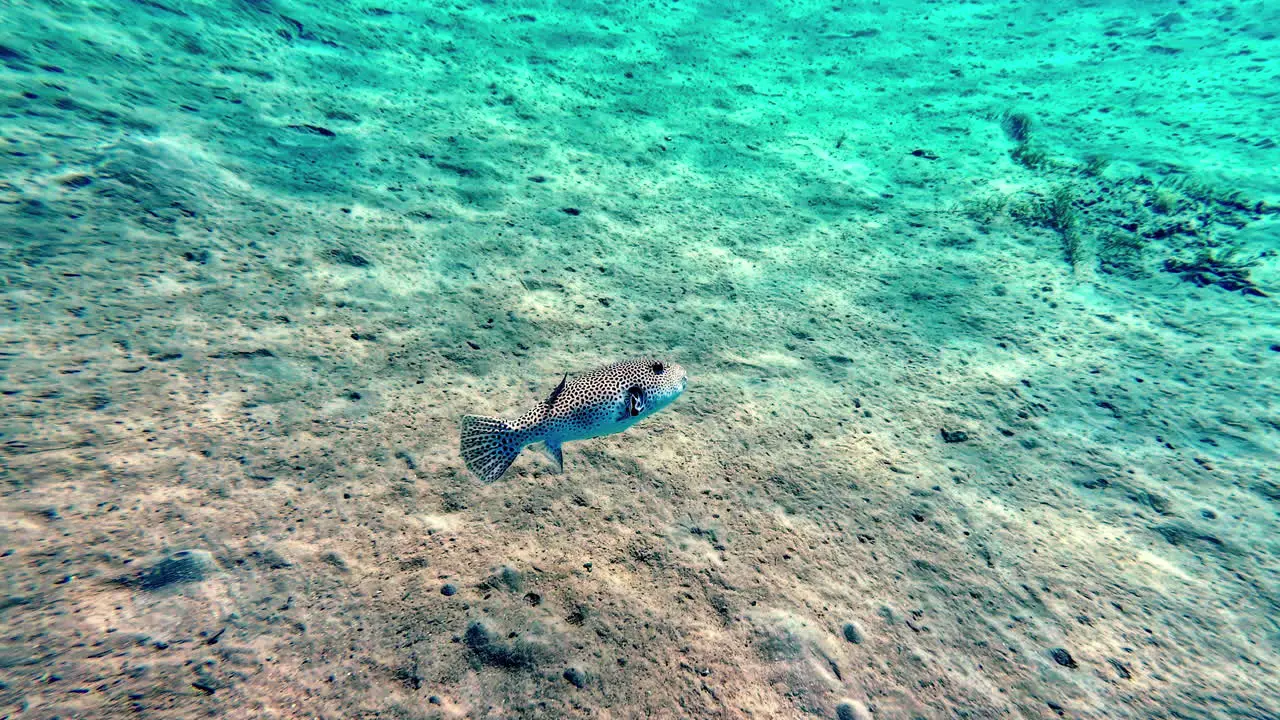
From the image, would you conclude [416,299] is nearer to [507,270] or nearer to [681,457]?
[507,270]

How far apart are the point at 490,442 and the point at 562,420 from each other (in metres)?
0.42

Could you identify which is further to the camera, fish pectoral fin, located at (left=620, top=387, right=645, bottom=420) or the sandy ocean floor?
fish pectoral fin, located at (left=620, top=387, right=645, bottom=420)

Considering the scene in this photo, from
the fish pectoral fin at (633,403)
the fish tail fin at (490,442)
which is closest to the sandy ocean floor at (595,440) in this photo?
the fish tail fin at (490,442)

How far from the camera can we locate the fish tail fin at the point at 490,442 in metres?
2.77

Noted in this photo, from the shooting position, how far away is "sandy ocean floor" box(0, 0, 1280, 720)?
2578 mm

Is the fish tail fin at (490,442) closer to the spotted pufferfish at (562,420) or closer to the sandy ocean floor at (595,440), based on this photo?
the spotted pufferfish at (562,420)

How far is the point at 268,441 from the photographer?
10.9 ft

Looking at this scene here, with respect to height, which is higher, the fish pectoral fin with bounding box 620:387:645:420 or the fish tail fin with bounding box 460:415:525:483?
the fish pectoral fin with bounding box 620:387:645:420

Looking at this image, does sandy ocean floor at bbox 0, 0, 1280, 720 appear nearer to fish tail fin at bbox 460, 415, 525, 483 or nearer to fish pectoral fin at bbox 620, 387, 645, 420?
fish tail fin at bbox 460, 415, 525, 483

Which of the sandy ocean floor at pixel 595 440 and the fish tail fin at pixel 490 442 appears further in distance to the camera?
the fish tail fin at pixel 490 442

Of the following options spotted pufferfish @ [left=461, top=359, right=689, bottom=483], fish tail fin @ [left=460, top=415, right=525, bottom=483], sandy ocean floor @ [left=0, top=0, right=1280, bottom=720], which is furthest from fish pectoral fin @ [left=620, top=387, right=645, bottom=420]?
sandy ocean floor @ [left=0, top=0, right=1280, bottom=720]

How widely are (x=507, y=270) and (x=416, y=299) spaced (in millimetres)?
972

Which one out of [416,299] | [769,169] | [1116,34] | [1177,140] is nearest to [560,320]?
[416,299]

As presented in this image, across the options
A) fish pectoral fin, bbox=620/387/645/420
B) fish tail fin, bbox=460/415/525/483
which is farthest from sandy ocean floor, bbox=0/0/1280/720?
fish pectoral fin, bbox=620/387/645/420
